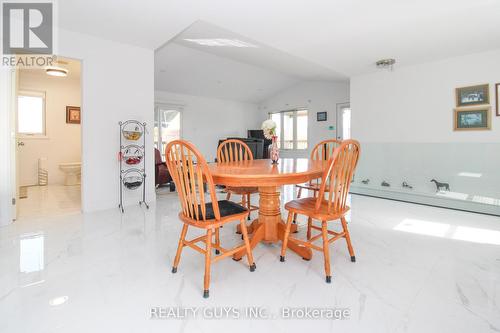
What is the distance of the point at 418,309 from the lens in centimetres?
148

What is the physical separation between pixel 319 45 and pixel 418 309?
136 inches

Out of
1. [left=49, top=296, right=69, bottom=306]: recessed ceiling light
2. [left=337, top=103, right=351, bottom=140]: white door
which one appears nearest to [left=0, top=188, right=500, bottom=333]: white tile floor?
[left=49, top=296, right=69, bottom=306]: recessed ceiling light

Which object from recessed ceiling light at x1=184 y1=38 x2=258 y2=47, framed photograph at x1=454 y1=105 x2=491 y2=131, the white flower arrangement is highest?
recessed ceiling light at x1=184 y1=38 x2=258 y2=47

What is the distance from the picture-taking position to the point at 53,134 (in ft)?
19.2

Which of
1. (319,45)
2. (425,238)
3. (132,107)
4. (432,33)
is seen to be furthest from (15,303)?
(432,33)

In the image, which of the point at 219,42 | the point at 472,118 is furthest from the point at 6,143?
the point at 472,118

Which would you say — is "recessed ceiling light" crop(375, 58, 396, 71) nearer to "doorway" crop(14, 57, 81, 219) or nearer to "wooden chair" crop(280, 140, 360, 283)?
"wooden chair" crop(280, 140, 360, 283)

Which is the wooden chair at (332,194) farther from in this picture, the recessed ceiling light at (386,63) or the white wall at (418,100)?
the white wall at (418,100)

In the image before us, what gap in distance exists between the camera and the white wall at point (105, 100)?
11.3 ft

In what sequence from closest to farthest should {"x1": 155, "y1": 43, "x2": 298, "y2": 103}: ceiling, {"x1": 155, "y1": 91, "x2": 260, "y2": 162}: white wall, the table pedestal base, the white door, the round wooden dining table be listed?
the round wooden dining table
the table pedestal base
{"x1": 155, "y1": 43, "x2": 298, "y2": 103}: ceiling
the white door
{"x1": 155, "y1": 91, "x2": 260, "y2": 162}: white wall

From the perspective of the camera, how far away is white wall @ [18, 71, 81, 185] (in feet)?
18.1

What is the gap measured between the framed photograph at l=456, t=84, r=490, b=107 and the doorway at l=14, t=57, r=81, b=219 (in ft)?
21.8

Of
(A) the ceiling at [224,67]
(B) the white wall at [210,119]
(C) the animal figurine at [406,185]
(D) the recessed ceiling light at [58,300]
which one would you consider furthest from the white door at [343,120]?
(D) the recessed ceiling light at [58,300]

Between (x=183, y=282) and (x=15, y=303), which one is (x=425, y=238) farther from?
(x=15, y=303)
